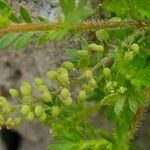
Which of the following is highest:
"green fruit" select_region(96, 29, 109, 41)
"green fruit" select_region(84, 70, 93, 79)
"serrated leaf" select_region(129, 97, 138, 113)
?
"green fruit" select_region(96, 29, 109, 41)

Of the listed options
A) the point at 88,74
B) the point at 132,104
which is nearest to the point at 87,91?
the point at 88,74

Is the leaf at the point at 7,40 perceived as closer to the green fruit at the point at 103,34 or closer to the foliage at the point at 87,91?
the foliage at the point at 87,91

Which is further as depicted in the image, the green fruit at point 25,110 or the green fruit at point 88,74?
the green fruit at point 88,74

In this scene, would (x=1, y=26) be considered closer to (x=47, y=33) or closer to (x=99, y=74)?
(x=47, y=33)

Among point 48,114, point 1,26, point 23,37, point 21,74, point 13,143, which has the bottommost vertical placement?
point 13,143

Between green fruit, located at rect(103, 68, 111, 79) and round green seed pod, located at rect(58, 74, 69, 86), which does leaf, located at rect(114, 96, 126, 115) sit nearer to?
green fruit, located at rect(103, 68, 111, 79)

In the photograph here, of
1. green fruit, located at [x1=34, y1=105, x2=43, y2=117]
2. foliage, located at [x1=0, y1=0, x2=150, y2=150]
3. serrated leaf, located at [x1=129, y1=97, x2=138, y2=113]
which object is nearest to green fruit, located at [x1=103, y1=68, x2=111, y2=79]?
foliage, located at [x1=0, y1=0, x2=150, y2=150]

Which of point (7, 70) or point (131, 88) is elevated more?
point (131, 88)

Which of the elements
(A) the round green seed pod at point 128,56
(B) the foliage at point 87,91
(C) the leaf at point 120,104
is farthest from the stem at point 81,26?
(C) the leaf at point 120,104

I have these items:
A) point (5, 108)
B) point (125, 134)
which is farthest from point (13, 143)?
point (125, 134)
